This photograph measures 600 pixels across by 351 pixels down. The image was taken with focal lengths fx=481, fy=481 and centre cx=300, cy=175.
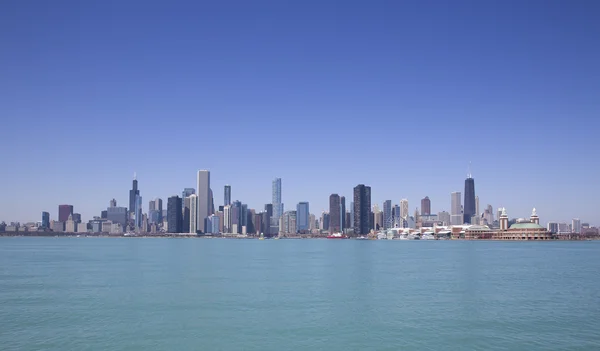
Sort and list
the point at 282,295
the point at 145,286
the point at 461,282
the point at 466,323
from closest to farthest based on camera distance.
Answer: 1. the point at 466,323
2. the point at 282,295
3. the point at 145,286
4. the point at 461,282

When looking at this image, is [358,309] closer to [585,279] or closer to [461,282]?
[461,282]

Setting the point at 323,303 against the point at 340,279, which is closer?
the point at 323,303

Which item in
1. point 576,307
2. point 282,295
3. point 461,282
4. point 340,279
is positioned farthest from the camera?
point 340,279

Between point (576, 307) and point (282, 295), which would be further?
point (282, 295)

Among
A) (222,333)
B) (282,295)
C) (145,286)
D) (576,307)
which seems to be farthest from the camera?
(145,286)

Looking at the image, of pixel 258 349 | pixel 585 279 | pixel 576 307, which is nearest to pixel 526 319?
pixel 576 307

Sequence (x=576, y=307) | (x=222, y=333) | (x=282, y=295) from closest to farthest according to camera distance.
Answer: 1. (x=222, y=333)
2. (x=576, y=307)
3. (x=282, y=295)

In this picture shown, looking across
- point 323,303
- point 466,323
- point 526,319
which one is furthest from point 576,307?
point 323,303

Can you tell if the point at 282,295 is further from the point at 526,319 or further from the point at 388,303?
the point at 526,319
